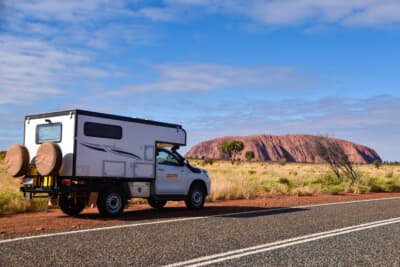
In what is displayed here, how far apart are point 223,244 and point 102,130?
5217 mm

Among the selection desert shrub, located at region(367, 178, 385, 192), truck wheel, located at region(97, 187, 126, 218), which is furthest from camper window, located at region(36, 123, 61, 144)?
desert shrub, located at region(367, 178, 385, 192)

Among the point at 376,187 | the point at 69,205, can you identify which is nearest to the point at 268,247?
the point at 69,205

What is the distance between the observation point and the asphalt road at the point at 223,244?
618cm

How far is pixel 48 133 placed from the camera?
11.2 metres

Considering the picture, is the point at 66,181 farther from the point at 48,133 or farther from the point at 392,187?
the point at 392,187

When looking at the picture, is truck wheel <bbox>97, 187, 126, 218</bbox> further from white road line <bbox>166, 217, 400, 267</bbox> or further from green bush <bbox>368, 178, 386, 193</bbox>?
green bush <bbox>368, 178, 386, 193</bbox>

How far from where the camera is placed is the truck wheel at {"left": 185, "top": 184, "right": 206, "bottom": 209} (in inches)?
531

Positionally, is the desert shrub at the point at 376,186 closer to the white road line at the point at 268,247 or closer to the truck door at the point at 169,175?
the truck door at the point at 169,175

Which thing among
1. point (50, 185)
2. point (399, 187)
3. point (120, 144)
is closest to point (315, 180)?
point (399, 187)

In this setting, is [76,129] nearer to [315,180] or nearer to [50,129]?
[50,129]

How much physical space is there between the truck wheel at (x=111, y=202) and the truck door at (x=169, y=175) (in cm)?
141

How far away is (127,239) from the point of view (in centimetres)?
791

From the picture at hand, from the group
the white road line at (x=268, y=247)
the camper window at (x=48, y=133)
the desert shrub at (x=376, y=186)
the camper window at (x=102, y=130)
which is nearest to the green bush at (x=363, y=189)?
the desert shrub at (x=376, y=186)

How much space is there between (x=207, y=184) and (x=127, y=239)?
6.49 metres
